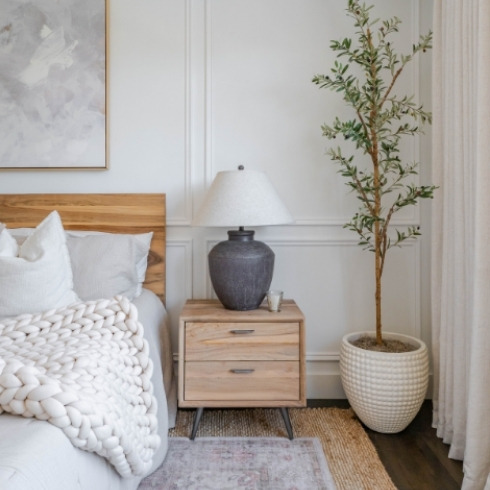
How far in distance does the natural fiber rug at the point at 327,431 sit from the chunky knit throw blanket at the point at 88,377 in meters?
0.79

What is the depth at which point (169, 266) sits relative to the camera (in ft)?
7.74

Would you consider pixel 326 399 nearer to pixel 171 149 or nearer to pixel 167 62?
pixel 171 149

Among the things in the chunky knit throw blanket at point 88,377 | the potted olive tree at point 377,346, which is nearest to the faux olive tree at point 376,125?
the potted olive tree at point 377,346

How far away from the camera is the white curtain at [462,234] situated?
1460 mm

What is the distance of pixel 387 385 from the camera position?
185 cm

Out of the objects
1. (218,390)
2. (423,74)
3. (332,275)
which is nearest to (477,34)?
(423,74)

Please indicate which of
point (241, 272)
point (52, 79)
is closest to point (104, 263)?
point (241, 272)

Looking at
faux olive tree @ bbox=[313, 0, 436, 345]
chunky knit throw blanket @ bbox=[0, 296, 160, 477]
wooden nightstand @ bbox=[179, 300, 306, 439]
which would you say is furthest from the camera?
faux olive tree @ bbox=[313, 0, 436, 345]

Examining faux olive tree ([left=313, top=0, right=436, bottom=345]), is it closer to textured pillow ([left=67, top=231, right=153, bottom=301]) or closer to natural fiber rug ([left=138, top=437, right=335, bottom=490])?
natural fiber rug ([left=138, top=437, right=335, bottom=490])

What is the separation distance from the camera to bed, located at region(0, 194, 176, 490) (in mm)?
771

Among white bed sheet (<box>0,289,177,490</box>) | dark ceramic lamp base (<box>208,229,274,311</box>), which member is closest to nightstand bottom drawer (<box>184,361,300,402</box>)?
dark ceramic lamp base (<box>208,229,274,311</box>)

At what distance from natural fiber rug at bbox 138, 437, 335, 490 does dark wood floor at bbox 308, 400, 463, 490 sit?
0.27 metres

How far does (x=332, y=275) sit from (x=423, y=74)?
47.4 inches

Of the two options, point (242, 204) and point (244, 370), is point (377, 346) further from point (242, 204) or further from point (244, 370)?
point (242, 204)
